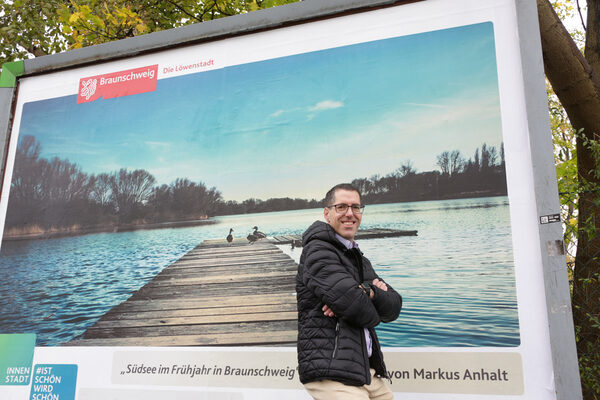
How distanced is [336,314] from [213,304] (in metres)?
1.46

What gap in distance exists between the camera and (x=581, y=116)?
393 centimetres

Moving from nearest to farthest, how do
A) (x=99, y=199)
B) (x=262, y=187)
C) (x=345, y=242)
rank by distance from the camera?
(x=345, y=242)
(x=262, y=187)
(x=99, y=199)

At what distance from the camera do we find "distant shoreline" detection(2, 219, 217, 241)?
351 cm

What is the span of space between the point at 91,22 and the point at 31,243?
3.94 metres

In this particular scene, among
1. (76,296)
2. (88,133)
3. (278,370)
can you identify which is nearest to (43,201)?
(88,133)

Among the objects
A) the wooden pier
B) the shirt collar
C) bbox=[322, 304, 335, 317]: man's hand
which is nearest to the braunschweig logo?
the wooden pier

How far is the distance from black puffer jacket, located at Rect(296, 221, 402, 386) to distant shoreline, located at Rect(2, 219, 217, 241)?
1451mm

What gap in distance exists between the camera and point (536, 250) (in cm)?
255

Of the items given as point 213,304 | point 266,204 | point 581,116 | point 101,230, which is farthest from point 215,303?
point 581,116

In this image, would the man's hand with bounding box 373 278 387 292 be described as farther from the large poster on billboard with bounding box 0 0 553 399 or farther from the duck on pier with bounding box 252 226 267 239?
the duck on pier with bounding box 252 226 267 239

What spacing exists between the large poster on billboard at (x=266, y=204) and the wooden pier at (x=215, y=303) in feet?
0.04

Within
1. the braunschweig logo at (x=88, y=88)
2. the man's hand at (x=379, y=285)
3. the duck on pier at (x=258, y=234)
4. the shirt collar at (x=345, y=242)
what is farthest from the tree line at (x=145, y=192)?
the man's hand at (x=379, y=285)

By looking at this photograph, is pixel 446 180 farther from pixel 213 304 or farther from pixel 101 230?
pixel 101 230

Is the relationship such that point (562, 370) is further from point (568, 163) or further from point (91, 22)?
point (91, 22)
